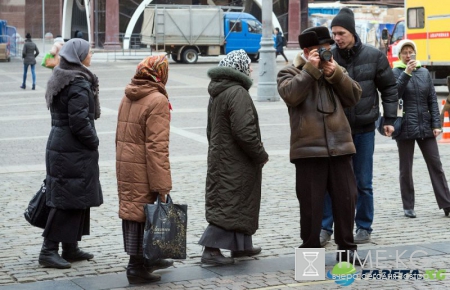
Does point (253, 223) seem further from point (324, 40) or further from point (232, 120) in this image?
point (324, 40)

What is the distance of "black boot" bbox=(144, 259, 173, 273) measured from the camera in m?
6.92

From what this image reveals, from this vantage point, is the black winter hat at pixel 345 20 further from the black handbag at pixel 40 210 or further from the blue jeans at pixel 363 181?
the black handbag at pixel 40 210

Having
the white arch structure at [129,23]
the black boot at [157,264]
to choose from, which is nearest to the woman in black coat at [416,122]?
the black boot at [157,264]

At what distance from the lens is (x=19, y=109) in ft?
72.5

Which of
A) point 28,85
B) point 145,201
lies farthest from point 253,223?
point 28,85

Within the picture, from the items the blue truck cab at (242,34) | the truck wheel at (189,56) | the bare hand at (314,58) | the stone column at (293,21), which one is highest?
the stone column at (293,21)

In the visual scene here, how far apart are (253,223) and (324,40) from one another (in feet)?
5.06

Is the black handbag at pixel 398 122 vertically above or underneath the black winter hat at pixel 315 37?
underneath

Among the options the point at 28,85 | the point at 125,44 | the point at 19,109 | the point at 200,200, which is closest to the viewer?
the point at 200,200

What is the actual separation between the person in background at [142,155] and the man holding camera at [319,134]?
94 cm

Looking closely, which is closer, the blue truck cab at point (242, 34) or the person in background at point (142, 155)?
the person in background at point (142, 155)

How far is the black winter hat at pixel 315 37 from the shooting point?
7160 millimetres

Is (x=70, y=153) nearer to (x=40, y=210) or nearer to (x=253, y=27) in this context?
(x=40, y=210)
